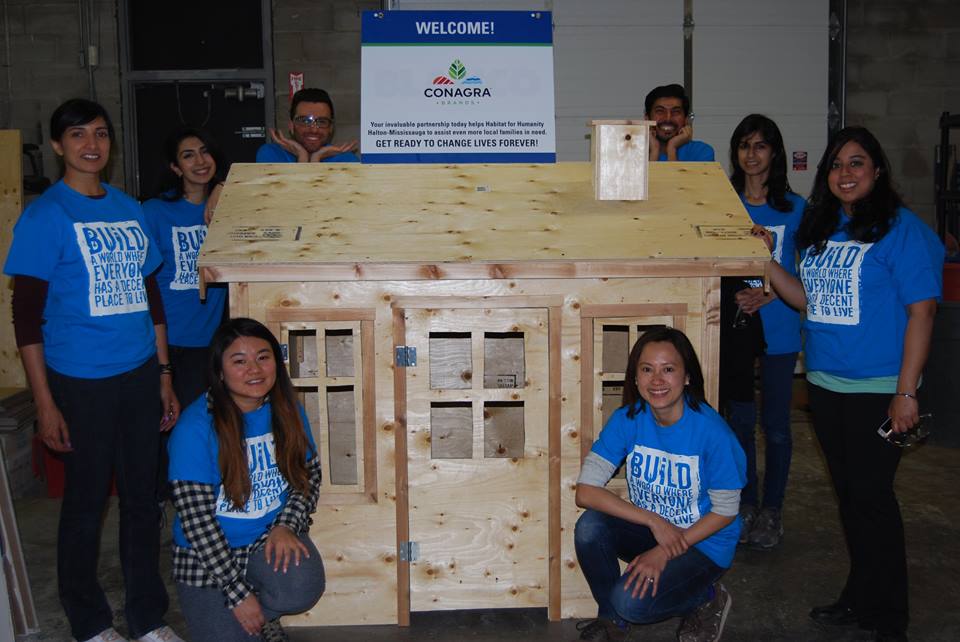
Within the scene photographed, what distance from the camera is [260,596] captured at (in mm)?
2633

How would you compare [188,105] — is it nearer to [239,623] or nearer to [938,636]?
[239,623]

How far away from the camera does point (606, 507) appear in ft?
9.02

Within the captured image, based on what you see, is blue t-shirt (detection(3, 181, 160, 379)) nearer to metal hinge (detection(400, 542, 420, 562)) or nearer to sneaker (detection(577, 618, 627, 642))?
metal hinge (detection(400, 542, 420, 562))

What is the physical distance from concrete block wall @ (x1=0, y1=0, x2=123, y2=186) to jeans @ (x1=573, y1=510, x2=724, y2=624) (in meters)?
5.23

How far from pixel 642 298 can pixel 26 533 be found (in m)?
3.00

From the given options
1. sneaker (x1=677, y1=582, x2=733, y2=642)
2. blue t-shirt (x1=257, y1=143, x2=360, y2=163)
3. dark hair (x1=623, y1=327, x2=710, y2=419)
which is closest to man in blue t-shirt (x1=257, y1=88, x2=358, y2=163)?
blue t-shirt (x1=257, y1=143, x2=360, y2=163)

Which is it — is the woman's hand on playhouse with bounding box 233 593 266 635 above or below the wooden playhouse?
below

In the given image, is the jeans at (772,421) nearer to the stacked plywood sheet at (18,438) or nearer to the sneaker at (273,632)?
the sneaker at (273,632)

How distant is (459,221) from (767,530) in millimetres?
1961

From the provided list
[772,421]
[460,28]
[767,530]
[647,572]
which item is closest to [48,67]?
[460,28]

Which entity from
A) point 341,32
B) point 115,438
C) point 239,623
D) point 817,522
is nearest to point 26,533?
point 115,438

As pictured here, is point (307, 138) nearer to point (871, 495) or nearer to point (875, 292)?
point (875, 292)

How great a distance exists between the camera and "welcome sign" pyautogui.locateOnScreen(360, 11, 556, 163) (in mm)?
3270

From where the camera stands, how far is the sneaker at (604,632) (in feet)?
9.43
